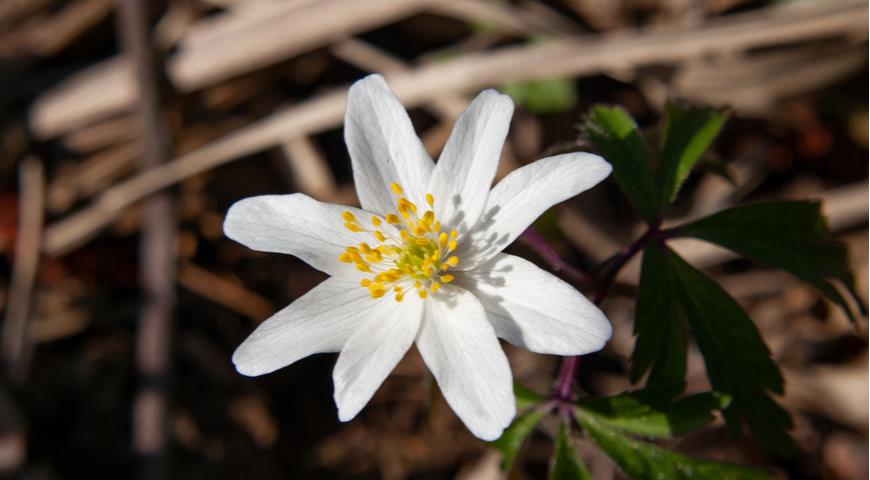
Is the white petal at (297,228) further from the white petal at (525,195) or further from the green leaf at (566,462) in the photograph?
the green leaf at (566,462)

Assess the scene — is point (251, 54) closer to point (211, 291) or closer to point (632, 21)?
point (211, 291)

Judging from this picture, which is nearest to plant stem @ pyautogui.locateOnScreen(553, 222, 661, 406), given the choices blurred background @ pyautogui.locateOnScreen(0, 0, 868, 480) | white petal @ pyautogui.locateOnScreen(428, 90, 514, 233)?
white petal @ pyautogui.locateOnScreen(428, 90, 514, 233)

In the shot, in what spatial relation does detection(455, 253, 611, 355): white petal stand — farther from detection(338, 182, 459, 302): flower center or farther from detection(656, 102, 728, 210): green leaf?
detection(656, 102, 728, 210): green leaf

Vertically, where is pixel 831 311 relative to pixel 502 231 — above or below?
below

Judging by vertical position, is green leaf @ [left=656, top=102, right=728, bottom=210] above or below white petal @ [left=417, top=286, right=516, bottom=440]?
above

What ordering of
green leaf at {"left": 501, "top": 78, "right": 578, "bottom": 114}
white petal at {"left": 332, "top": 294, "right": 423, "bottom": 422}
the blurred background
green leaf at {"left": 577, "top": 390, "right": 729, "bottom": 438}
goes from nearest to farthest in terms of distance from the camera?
white petal at {"left": 332, "top": 294, "right": 423, "bottom": 422} < green leaf at {"left": 577, "top": 390, "right": 729, "bottom": 438} < the blurred background < green leaf at {"left": 501, "top": 78, "right": 578, "bottom": 114}

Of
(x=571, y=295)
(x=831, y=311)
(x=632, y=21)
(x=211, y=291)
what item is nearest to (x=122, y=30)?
(x=211, y=291)

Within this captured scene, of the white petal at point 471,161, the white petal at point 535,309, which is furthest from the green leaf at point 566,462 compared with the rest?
the white petal at point 471,161

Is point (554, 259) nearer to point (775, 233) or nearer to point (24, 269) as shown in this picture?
point (775, 233)
